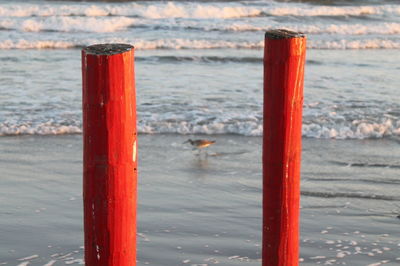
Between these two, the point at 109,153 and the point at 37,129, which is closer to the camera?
the point at 109,153

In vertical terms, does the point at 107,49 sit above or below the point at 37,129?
above

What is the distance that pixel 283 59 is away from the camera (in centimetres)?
365

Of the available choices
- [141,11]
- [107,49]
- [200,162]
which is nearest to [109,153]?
[107,49]

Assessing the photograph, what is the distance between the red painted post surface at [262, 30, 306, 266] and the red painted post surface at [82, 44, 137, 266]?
0.84 metres

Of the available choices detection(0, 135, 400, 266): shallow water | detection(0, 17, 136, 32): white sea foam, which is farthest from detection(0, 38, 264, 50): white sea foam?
detection(0, 135, 400, 266): shallow water

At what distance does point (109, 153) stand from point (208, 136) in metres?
6.64

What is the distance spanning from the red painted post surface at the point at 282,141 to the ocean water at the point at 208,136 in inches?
63.2

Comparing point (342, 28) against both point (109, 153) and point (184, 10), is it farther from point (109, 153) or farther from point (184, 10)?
point (109, 153)

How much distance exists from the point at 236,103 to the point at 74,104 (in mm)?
2011

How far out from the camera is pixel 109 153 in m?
3.01

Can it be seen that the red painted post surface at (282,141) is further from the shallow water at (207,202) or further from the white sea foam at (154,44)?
the white sea foam at (154,44)

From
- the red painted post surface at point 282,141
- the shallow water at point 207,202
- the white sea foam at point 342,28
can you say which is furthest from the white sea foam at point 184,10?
the red painted post surface at point 282,141

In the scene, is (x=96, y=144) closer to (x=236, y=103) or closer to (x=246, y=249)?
(x=246, y=249)

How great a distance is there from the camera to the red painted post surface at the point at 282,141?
3.66m
